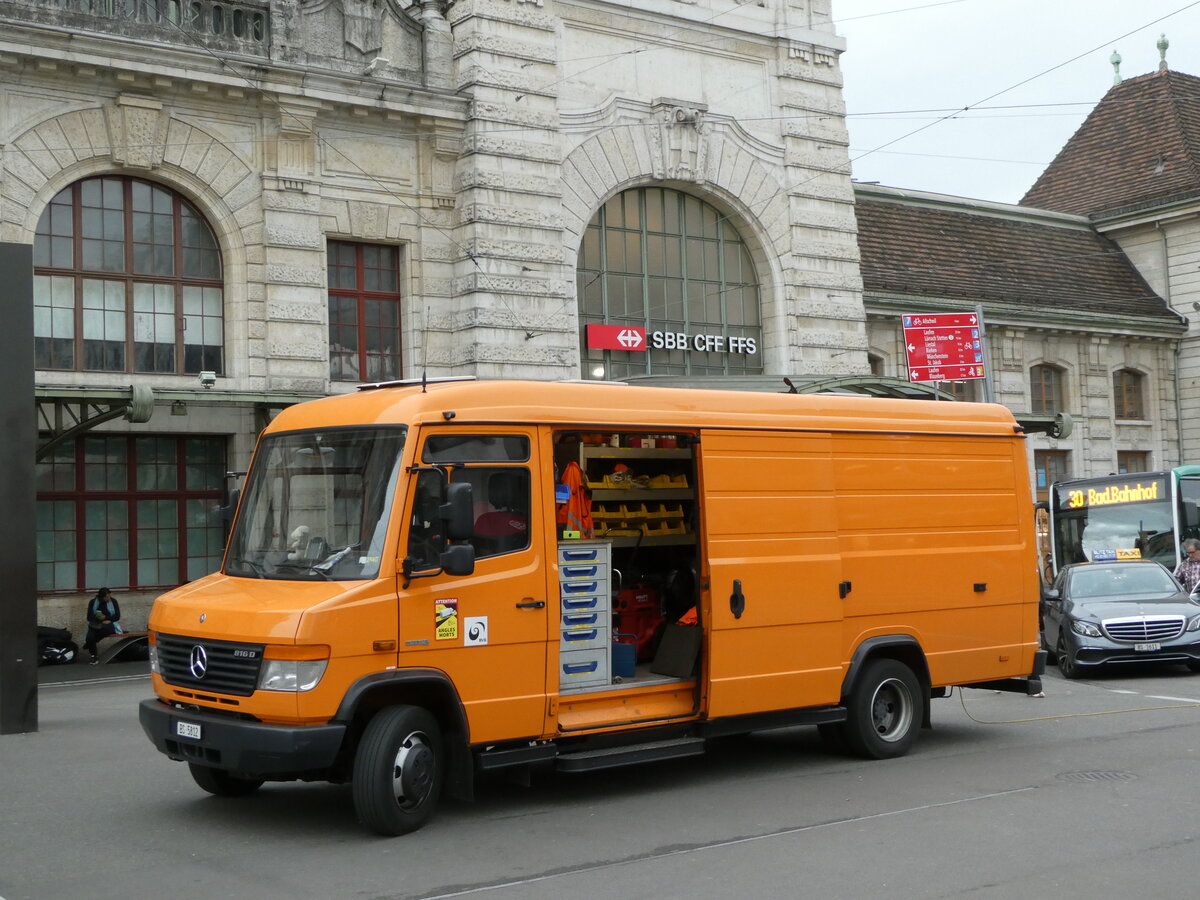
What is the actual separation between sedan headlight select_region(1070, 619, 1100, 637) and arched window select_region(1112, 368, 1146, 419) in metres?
23.0

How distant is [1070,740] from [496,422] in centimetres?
635

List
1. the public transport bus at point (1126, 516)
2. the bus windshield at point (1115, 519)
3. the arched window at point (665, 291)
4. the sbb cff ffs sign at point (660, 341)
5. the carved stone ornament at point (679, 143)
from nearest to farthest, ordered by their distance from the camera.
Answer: the public transport bus at point (1126, 516) < the bus windshield at point (1115, 519) < the sbb cff ffs sign at point (660, 341) < the arched window at point (665, 291) < the carved stone ornament at point (679, 143)

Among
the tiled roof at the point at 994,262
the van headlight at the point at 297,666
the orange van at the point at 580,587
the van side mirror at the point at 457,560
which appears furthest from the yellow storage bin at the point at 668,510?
the tiled roof at the point at 994,262

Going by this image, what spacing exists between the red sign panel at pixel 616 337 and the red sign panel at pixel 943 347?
5227 mm

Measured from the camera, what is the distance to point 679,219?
28.5 metres

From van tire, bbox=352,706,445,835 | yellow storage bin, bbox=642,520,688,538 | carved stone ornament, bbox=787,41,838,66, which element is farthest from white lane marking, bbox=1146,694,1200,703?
carved stone ornament, bbox=787,41,838,66

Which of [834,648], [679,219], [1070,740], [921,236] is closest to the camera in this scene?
[834,648]

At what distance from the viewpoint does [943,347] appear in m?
27.7

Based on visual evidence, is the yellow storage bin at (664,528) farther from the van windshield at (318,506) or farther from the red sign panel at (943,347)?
the red sign panel at (943,347)

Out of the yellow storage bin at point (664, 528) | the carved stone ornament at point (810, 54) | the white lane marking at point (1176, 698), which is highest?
the carved stone ornament at point (810, 54)

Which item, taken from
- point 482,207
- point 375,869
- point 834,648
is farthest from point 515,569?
point 482,207

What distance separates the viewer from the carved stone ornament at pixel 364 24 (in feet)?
80.2

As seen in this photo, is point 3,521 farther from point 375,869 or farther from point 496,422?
point 375,869

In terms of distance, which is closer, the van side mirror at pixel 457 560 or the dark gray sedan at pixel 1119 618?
the van side mirror at pixel 457 560
